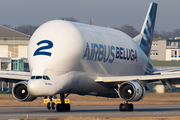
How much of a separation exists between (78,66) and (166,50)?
472 feet

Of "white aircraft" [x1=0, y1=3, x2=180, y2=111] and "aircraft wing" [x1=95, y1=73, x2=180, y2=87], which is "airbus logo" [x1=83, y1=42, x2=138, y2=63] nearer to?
"white aircraft" [x1=0, y1=3, x2=180, y2=111]

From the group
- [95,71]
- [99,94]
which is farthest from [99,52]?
[99,94]

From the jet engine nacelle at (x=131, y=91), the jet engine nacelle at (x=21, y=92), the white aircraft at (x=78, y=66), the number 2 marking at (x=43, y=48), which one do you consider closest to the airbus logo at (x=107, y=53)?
the white aircraft at (x=78, y=66)

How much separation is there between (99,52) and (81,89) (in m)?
3.50

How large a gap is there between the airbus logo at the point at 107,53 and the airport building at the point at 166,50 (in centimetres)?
13181

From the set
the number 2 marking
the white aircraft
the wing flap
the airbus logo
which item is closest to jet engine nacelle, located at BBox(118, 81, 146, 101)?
the white aircraft

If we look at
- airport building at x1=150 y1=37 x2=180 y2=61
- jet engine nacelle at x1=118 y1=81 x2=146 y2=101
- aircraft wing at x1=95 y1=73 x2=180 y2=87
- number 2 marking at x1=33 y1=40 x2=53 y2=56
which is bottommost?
jet engine nacelle at x1=118 y1=81 x2=146 y2=101

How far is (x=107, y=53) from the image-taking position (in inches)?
1321

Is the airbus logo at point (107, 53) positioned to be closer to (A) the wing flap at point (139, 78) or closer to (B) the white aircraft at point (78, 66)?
(B) the white aircraft at point (78, 66)

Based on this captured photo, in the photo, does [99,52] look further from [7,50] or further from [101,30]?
[7,50]

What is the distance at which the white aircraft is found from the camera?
2792cm

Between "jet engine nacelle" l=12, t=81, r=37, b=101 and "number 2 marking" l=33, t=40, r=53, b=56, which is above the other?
"number 2 marking" l=33, t=40, r=53, b=56

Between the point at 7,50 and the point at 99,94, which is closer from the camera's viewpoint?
the point at 99,94

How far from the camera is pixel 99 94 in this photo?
33625 millimetres
